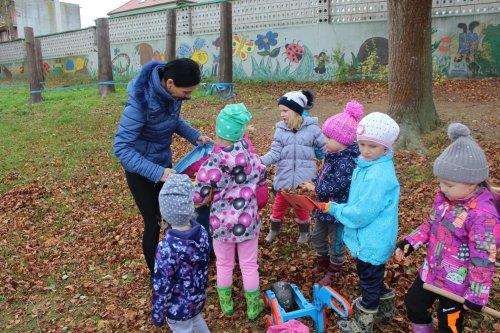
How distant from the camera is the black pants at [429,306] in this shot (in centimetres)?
295

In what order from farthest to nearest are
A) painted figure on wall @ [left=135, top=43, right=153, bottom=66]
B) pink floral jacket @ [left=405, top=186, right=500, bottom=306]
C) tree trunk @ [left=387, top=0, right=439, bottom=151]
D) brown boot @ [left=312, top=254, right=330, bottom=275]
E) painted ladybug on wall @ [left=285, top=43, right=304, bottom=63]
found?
painted figure on wall @ [left=135, top=43, right=153, bottom=66]
painted ladybug on wall @ [left=285, top=43, right=304, bottom=63]
tree trunk @ [left=387, top=0, right=439, bottom=151]
brown boot @ [left=312, top=254, right=330, bottom=275]
pink floral jacket @ [left=405, top=186, right=500, bottom=306]

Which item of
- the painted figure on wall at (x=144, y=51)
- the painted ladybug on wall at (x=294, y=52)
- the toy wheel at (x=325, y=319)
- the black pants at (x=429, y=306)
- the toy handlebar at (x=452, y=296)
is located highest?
the painted figure on wall at (x=144, y=51)

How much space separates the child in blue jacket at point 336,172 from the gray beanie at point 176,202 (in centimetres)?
131

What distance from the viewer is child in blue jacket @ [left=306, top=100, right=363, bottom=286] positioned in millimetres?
3750

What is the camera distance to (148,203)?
4.16 meters

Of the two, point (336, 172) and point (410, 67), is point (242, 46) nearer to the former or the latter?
point (410, 67)

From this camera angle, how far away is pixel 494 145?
739 centimetres

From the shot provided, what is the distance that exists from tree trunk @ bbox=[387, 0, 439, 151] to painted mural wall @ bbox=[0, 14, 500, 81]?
7.78 meters

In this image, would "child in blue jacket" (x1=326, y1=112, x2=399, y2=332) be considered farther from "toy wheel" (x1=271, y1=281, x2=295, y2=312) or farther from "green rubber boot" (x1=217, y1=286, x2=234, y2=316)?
"green rubber boot" (x1=217, y1=286, x2=234, y2=316)

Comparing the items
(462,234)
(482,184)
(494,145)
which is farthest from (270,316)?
(494,145)

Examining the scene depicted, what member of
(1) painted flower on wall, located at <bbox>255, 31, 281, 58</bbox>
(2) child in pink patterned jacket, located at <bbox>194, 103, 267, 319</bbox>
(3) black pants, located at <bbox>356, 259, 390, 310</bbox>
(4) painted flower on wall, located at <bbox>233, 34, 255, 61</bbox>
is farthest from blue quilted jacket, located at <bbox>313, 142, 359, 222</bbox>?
(4) painted flower on wall, located at <bbox>233, 34, 255, 61</bbox>

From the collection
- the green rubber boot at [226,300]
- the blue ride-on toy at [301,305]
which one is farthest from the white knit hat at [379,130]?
the green rubber boot at [226,300]

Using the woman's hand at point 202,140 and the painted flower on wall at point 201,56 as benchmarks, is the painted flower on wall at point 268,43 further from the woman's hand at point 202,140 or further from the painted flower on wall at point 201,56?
the woman's hand at point 202,140

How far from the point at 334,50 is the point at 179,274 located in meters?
14.9
